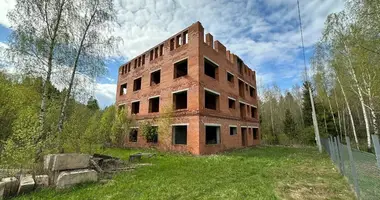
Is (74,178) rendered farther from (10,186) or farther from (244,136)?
(244,136)

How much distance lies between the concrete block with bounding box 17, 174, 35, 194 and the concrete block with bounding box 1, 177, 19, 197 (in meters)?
0.10

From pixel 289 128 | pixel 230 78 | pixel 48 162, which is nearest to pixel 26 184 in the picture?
pixel 48 162

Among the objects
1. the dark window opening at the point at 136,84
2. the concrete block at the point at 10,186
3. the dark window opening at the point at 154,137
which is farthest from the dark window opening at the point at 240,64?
the concrete block at the point at 10,186

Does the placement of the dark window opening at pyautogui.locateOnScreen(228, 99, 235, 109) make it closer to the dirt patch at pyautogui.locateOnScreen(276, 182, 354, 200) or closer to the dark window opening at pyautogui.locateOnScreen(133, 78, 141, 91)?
the dark window opening at pyautogui.locateOnScreen(133, 78, 141, 91)

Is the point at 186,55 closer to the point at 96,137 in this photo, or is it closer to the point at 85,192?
the point at 96,137

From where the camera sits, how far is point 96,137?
883 centimetres

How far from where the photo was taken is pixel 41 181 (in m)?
5.51

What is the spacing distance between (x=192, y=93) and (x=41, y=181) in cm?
1034

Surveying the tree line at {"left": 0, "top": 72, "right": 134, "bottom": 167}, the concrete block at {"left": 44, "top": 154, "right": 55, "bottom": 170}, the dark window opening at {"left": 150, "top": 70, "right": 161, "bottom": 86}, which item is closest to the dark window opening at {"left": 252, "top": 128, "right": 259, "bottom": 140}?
the dark window opening at {"left": 150, "top": 70, "right": 161, "bottom": 86}

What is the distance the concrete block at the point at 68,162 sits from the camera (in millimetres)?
5855

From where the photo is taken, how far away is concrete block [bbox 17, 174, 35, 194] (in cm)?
502

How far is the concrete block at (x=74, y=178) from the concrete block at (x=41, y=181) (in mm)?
428

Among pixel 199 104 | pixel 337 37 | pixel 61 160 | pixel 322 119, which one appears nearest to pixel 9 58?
pixel 61 160

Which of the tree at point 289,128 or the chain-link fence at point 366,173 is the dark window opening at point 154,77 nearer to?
the chain-link fence at point 366,173
